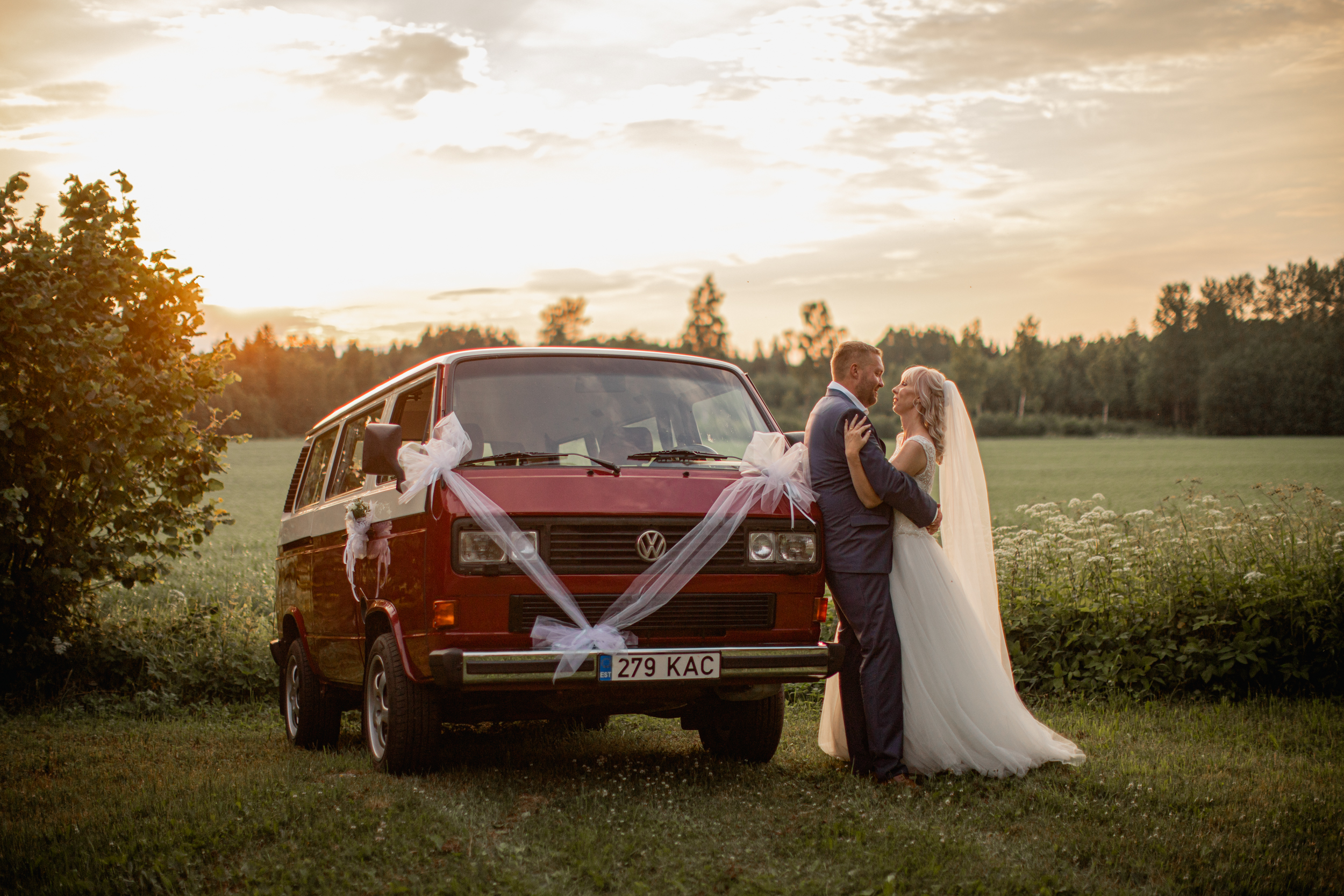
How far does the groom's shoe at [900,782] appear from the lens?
18.3ft

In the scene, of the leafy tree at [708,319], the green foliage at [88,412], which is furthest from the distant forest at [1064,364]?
the green foliage at [88,412]

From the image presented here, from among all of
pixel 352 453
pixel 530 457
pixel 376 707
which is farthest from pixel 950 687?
pixel 352 453

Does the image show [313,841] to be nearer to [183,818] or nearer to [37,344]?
[183,818]

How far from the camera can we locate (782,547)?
216 inches

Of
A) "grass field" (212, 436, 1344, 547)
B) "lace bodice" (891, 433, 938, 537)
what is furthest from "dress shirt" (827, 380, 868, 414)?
"grass field" (212, 436, 1344, 547)

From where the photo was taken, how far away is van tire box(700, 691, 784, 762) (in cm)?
618

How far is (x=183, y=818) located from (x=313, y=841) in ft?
2.96

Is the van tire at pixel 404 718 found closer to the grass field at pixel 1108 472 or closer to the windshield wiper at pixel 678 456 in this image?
the windshield wiper at pixel 678 456

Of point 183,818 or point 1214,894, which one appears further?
point 183,818

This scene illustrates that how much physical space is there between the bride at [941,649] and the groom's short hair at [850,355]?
0.27 meters

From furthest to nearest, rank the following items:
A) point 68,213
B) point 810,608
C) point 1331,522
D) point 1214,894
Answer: point 68,213 < point 1331,522 < point 810,608 < point 1214,894

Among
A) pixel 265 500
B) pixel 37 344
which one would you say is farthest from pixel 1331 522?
pixel 265 500

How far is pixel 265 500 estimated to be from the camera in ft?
110

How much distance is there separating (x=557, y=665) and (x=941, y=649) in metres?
2.26
